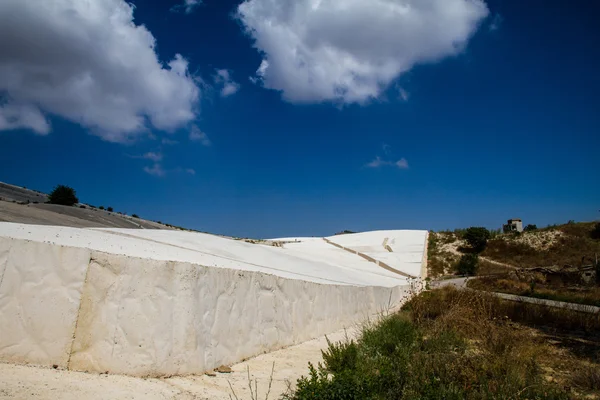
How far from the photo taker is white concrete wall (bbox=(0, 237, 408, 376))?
3473 millimetres

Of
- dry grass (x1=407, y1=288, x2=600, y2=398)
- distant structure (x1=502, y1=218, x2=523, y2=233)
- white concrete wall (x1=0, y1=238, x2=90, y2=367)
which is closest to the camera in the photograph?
white concrete wall (x1=0, y1=238, x2=90, y2=367)

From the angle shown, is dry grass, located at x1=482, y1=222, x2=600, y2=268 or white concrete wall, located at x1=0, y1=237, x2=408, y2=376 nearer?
white concrete wall, located at x1=0, y1=237, x2=408, y2=376

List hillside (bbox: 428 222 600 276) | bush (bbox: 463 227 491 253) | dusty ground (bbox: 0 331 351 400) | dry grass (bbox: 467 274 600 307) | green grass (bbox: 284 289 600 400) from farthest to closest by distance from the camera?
bush (bbox: 463 227 491 253) → hillside (bbox: 428 222 600 276) → dry grass (bbox: 467 274 600 307) → green grass (bbox: 284 289 600 400) → dusty ground (bbox: 0 331 351 400)

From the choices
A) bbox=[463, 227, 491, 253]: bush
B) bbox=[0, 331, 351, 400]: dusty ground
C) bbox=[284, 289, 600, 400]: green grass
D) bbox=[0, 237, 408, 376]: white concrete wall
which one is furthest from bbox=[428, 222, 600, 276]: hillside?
bbox=[0, 237, 408, 376]: white concrete wall

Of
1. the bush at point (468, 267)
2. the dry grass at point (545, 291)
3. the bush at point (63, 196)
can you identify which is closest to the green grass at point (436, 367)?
the dry grass at point (545, 291)

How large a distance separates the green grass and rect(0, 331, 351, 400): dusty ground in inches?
17.7

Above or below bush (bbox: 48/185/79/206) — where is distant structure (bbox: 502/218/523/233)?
above

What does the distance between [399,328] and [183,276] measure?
424 centimetres

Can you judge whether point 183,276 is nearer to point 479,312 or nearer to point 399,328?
point 399,328

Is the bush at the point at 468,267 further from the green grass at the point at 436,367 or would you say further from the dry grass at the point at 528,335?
the green grass at the point at 436,367

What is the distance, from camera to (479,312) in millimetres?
8234

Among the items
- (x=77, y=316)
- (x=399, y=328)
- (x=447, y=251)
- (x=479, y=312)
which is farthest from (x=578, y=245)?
(x=77, y=316)

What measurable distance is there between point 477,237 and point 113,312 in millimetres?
37362

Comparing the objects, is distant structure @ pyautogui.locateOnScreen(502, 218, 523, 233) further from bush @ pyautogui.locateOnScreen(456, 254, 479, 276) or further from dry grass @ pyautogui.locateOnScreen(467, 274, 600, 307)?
dry grass @ pyautogui.locateOnScreen(467, 274, 600, 307)
